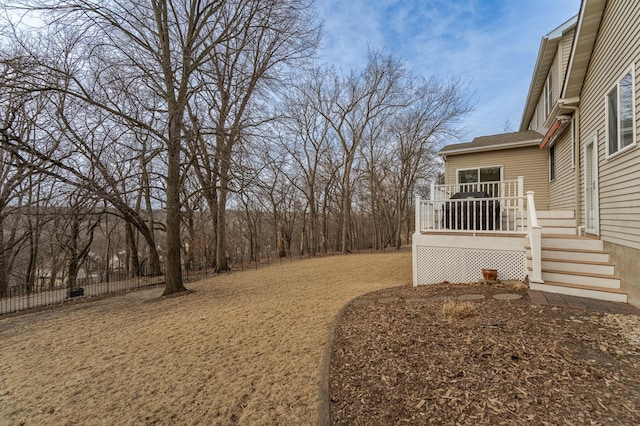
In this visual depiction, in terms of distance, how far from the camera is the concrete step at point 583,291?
153 inches

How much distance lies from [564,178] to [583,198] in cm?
181

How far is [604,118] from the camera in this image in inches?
183

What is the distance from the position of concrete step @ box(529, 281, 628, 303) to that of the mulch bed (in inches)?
33.2

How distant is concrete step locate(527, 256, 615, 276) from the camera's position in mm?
4285

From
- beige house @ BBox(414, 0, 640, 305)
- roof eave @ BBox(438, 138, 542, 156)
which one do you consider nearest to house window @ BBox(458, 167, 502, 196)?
roof eave @ BBox(438, 138, 542, 156)

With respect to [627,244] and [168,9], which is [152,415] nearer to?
[627,244]

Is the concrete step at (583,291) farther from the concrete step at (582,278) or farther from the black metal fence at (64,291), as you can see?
the black metal fence at (64,291)

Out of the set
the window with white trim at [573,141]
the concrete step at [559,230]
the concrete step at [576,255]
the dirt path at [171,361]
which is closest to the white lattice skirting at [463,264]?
the concrete step at [576,255]

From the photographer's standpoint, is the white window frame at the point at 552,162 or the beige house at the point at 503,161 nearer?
the white window frame at the point at 552,162

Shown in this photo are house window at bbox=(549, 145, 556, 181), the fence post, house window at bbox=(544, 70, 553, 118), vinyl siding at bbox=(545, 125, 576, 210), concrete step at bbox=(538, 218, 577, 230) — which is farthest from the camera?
house window at bbox=(544, 70, 553, 118)

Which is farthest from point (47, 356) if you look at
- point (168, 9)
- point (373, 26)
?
point (373, 26)

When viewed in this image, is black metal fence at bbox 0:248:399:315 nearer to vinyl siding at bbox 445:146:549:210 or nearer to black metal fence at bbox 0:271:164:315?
black metal fence at bbox 0:271:164:315

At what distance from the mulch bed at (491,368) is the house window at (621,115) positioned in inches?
99.3

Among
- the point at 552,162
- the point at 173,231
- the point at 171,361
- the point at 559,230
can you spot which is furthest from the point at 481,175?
the point at 171,361
